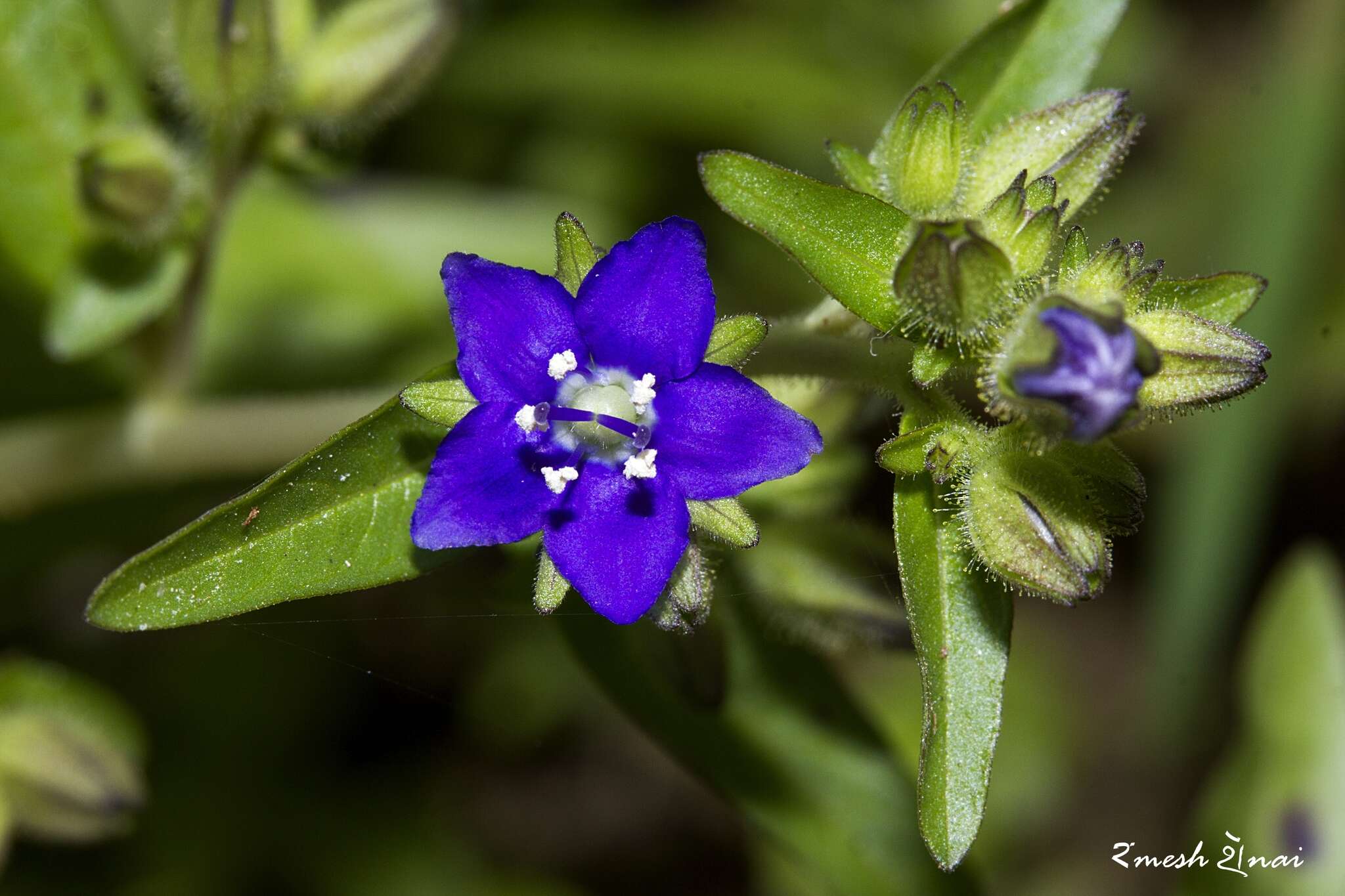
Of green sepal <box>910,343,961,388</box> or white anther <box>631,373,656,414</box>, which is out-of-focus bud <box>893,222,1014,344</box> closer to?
green sepal <box>910,343,961,388</box>

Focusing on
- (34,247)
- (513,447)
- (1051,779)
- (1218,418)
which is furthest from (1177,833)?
(34,247)

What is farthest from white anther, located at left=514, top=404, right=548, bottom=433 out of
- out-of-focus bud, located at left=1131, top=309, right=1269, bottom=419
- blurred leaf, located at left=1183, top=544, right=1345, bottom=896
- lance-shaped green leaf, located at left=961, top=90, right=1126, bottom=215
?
blurred leaf, located at left=1183, top=544, right=1345, bottom=896

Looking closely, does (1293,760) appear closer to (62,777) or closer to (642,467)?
(642,467)

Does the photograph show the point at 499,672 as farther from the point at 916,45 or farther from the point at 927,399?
the point at 916,45

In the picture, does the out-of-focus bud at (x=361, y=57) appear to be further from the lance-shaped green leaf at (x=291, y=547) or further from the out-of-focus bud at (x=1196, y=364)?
the out-of-focus bud at (x=1196, y=364)

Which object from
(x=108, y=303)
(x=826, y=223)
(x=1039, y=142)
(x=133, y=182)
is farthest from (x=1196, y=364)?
(x=108, y=303)

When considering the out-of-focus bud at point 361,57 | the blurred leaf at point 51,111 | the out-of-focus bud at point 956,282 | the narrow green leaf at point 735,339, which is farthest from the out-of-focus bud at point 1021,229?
the blurred leaf at point 51,111
